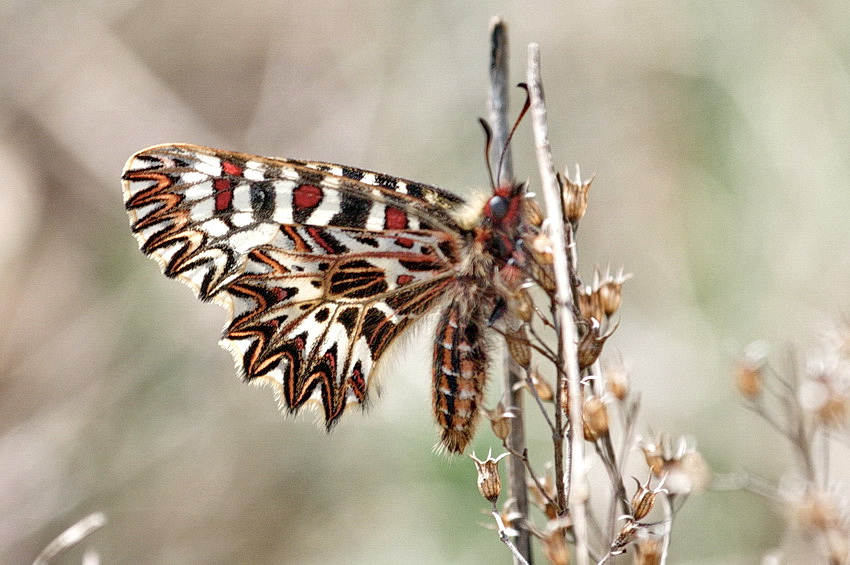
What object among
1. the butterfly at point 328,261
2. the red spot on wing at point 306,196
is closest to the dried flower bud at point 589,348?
the butterfly at point 328,261

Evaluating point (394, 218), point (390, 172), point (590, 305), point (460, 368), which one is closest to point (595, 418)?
point (590, 305)

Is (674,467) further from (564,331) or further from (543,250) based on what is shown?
(543,250)

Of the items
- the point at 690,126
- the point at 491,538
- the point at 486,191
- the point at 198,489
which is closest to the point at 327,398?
the point at 486,191

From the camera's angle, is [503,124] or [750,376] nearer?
[750,376]

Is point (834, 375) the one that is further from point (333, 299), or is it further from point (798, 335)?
point (798, 335)

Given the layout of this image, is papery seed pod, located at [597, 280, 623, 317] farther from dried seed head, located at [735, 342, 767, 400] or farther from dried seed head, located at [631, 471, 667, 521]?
dried seed head, located at [735, 342, 767, 400]

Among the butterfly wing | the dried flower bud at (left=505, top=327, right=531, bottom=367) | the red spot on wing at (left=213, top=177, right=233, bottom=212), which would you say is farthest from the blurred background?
the dried flower bud at (left=505, top=327, right=531, bottom=367)

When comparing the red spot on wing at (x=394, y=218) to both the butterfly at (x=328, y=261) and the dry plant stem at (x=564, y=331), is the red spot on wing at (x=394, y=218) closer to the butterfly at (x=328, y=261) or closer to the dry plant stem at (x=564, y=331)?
the butterfly at (x=328, y=261)
